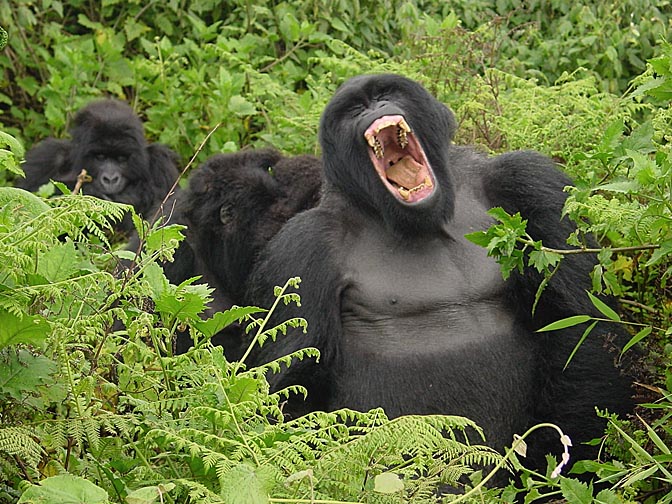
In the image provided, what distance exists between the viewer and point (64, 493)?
1.80 m

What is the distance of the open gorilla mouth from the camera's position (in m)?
3.74

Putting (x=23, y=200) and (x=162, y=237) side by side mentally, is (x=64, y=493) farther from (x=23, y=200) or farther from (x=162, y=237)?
(x=23, y=200)

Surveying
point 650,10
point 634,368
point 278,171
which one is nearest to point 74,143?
point 278,171

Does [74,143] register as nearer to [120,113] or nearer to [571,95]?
[120,113]

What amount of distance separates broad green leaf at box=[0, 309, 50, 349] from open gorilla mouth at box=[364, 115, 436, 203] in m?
1.85

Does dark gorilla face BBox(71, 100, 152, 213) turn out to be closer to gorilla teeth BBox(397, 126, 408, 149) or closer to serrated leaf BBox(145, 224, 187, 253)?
gorilla teeth BBox(397, 126, 408, 149)

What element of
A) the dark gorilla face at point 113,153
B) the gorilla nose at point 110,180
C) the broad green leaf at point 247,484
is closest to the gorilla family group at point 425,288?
the broad green leaf at point 247,484

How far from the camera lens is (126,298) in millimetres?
2279

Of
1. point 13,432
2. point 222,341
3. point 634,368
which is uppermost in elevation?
point 13,432

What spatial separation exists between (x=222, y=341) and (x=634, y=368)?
73.2 inches

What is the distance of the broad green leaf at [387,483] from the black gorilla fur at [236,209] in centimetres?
256

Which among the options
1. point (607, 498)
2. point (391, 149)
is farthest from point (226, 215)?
point (607, 498)

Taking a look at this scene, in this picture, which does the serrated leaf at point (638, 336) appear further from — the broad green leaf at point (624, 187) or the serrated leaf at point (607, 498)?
the serrated leaf at point (607, 498)

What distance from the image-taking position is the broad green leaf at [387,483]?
6.06 feet
